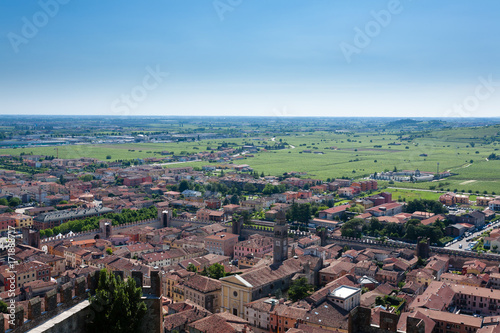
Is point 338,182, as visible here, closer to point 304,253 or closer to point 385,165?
point 385,165

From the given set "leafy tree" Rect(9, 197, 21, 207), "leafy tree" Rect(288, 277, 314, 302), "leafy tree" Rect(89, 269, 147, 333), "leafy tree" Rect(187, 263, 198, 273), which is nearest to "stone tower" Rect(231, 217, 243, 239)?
"leafy tree" Rect(187, 263, 198, 273)

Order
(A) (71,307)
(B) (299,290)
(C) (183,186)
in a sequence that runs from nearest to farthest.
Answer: (A) (71,307) → (B) (299,290) → (C) (183,186)

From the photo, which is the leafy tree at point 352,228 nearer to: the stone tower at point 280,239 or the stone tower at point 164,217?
the stone tower at point 280,239

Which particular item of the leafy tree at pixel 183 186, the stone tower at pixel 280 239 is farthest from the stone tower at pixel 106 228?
the leafy tree at pixel 183 186

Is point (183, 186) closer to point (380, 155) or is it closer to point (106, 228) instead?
point (106, 228)

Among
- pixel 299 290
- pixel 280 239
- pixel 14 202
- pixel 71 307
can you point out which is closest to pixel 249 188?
pixel 14 202

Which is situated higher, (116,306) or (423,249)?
(116,306)

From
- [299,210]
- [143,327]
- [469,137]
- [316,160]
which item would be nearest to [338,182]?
[299,210]
